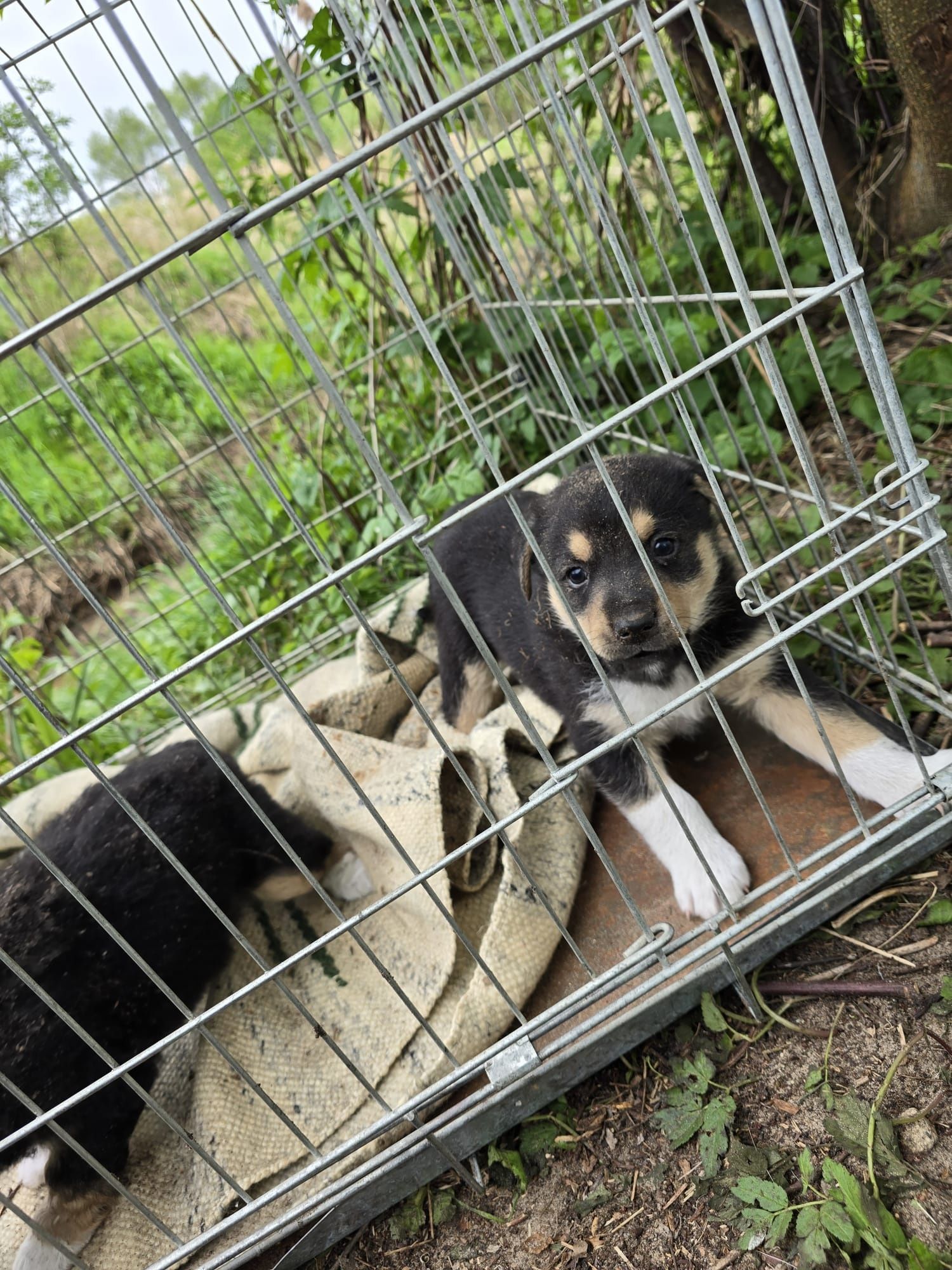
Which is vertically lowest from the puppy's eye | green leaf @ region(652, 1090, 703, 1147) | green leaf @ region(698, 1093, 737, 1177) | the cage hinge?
green leaf @ region(652, 1090, 703, 1147)

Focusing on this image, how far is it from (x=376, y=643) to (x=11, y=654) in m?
3.48

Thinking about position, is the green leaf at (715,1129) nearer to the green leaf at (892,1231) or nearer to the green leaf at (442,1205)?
the green leaf at (892,1231)

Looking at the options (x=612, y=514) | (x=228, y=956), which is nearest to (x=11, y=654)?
(x=228, y=956)

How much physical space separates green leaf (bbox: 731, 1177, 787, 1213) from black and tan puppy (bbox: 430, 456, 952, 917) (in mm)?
552

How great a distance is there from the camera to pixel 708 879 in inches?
79.6

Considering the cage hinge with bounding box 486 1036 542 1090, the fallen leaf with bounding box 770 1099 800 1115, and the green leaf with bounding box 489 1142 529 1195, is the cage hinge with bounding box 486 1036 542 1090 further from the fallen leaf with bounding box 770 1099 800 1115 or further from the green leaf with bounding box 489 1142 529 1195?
the fallen leaf with bounding box 770 1099 800 1115

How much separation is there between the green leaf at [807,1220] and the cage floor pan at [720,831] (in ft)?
1.95

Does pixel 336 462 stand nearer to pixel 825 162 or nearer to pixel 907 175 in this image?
pixel 907 175

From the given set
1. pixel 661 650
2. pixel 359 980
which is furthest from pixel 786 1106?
pixel 359 980

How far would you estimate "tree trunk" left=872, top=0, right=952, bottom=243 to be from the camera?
9.19 feet

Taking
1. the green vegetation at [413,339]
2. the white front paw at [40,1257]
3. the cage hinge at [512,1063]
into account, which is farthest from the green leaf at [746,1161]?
the white front paw at [40,1257]

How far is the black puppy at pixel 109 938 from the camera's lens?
2045mm

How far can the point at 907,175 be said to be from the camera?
3.46 meters

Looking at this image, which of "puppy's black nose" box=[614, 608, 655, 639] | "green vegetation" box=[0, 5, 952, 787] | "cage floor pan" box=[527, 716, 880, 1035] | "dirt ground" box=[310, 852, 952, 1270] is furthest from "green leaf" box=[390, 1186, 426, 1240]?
"green vegetation" box=[0, 5, 952, 787]
